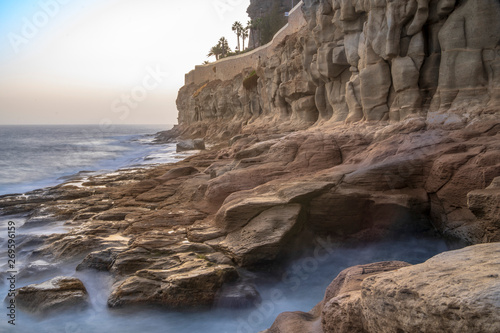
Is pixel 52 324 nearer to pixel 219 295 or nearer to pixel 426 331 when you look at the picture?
pixel 219 295

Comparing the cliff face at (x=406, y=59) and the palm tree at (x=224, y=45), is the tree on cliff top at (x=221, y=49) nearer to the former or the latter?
the palm tree at (x=224, y=45)

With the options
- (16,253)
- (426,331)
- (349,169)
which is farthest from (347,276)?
(16,253)

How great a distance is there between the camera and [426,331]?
9.43 ft

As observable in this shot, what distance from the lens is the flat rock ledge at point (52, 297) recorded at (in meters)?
6.29

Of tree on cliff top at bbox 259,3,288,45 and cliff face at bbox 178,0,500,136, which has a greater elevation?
tree on cliff top at bbox 259,3,288,45

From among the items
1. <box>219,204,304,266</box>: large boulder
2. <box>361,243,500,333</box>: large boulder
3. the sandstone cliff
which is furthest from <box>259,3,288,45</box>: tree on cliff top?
<box>361,243,500,333</box>: large boulder

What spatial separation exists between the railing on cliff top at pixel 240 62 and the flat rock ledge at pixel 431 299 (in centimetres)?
2403

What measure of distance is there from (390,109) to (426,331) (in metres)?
10.2

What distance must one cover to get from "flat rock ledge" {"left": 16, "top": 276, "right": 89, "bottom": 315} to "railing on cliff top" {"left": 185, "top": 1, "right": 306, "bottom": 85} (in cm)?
2273

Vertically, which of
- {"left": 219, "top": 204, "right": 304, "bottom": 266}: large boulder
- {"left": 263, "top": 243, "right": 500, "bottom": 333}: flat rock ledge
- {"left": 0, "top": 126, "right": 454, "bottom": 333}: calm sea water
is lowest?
{"left": 0, "top": 126, "right": 454, "bottom": 333}: calm sea water

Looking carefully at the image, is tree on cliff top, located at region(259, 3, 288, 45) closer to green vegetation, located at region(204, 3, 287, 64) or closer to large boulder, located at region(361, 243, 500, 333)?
green vegetation, located at region(204, 3, 287, 64)

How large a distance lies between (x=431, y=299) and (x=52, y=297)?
232 inches

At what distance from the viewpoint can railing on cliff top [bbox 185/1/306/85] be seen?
27.9 meters

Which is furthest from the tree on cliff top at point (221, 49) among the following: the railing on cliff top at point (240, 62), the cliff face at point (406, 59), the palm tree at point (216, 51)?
the cliff face at point (406, 59)
